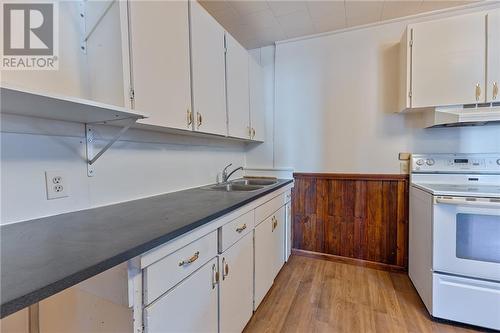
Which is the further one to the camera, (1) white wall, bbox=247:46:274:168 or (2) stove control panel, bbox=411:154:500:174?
(1) white wall, bbox=247:46:274:168

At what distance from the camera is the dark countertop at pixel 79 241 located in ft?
1.75

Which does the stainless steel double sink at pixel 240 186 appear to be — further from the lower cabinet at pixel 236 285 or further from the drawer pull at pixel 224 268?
the drawer pull at pixel 224 268

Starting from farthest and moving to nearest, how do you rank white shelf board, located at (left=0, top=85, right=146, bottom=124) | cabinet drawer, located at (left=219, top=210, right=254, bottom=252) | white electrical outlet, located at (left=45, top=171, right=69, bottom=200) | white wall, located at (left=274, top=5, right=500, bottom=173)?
white wall, located at (left=274, top=5, right=500, bottom=173) < cabinet drawer, located at (left=219, top=210, right=254, bottom=252) < white electrical outlet, located at (left=45, top=171, right=69, bottom=200) < white shelf board, located at (left=0, top=85, right=146, bottom=124)

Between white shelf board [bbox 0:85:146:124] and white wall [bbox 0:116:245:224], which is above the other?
white shelf board [bbox 0:85:146:124]

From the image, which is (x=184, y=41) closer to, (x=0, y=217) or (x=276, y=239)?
(x=0, y=217)

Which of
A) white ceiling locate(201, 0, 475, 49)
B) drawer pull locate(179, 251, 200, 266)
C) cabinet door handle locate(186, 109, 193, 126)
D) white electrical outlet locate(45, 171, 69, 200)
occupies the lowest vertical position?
drawer pull locate(179, 251, 200, 266)

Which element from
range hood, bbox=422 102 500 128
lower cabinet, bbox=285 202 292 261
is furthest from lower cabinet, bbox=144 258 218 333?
range hood, bbox=422 102 500 128

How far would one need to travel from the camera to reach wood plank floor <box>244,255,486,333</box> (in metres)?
1.65

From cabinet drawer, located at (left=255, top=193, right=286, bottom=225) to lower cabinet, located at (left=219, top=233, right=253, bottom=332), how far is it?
0.17 meters

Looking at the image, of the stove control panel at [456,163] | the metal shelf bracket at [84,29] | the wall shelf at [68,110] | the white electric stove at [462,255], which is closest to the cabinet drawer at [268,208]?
the wall shelf at [68,110]

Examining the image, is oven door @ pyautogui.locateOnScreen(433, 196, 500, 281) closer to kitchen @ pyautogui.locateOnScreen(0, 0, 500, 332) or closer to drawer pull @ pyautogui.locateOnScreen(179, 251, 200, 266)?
kitchen @ pyautogui.locateOnScreen(0, 0, 500, 332)

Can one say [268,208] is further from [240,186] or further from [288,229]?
[288,229]

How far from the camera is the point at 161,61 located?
1.29 m

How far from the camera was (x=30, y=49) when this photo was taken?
1.04 m
